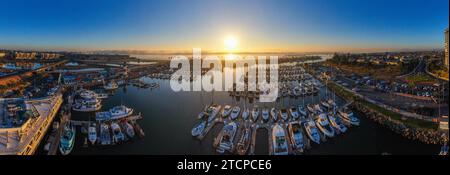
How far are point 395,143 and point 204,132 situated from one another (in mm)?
3800

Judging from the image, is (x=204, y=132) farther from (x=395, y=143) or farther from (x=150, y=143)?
(x=395, y=143)

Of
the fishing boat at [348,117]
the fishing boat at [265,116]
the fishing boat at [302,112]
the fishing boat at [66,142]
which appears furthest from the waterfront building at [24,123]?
the fishing boat at [348,117]

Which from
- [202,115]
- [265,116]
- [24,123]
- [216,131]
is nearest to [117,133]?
[24,123]

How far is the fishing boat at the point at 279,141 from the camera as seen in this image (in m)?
4.84

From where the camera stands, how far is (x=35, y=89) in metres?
10.9

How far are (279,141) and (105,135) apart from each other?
348cm

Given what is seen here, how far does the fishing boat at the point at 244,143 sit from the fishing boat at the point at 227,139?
16cm

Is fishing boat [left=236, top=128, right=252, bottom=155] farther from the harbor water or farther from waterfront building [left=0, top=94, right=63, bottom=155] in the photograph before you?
waterfront building [left=0, top=94, right=63, bottom=155]

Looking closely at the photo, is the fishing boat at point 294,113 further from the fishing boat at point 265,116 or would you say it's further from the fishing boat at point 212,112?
the fishing boat at point 212,112

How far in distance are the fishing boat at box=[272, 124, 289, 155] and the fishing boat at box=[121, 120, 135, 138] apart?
2925mm

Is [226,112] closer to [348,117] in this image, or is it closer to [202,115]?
[202,115]

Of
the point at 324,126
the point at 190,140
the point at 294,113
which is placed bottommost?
the point at 190,140

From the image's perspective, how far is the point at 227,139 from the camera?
5.27 metres

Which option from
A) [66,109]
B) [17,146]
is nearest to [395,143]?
[17,146]
